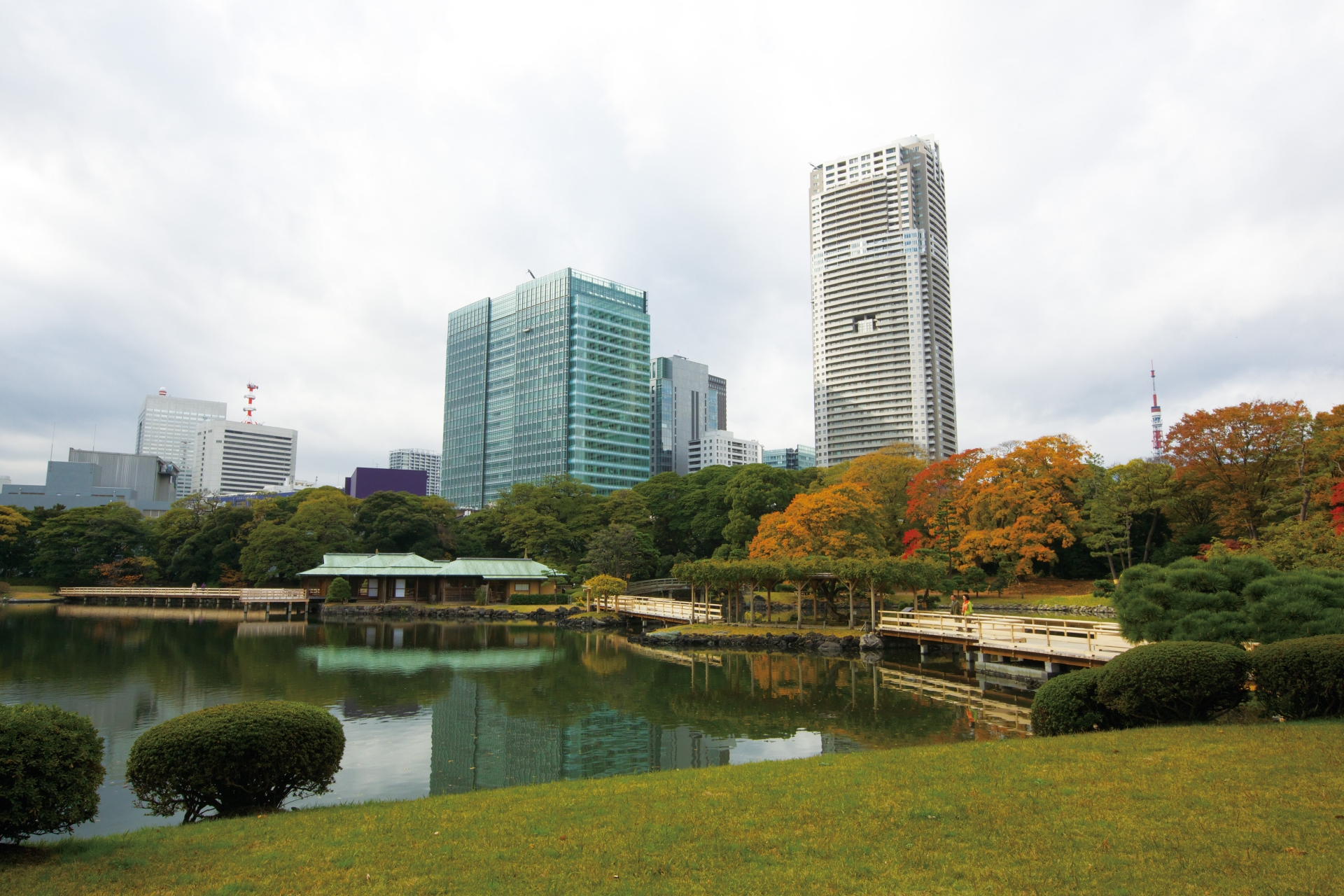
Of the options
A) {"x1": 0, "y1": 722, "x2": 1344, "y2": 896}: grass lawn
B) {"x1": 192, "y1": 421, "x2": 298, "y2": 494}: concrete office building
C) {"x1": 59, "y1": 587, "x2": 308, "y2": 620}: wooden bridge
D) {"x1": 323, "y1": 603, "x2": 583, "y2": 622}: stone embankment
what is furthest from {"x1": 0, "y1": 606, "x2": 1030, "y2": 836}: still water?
{"x1": 192, "y1": 421, "x2": 298, "y2": 494}: concrete office building

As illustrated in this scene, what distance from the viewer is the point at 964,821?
6344 millimetres

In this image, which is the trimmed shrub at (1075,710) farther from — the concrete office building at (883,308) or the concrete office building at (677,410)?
the concrete office building at (677,410)

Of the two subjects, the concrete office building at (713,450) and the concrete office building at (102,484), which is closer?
the concrete office building at (102,484)

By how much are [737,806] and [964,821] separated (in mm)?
2088

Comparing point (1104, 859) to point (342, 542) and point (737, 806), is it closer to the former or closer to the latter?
point (737, 806)

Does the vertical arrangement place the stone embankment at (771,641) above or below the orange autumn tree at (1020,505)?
below

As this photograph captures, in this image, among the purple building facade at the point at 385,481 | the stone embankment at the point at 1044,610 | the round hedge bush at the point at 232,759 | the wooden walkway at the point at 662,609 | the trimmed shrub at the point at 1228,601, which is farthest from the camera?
the purple building facade at the point at 385,481

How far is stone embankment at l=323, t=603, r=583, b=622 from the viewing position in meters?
46.3

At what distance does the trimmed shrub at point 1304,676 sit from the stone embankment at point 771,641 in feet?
60.6

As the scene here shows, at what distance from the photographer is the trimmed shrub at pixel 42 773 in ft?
17.6

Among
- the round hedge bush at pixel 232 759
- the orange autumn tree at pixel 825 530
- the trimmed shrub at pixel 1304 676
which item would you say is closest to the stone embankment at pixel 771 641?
the orange autumn tree at pixel 825 530

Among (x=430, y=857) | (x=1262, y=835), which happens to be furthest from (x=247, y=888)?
(x=1262, y=835)

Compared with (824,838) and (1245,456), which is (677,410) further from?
(824,838)

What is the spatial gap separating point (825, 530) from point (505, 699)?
20.5 meters
